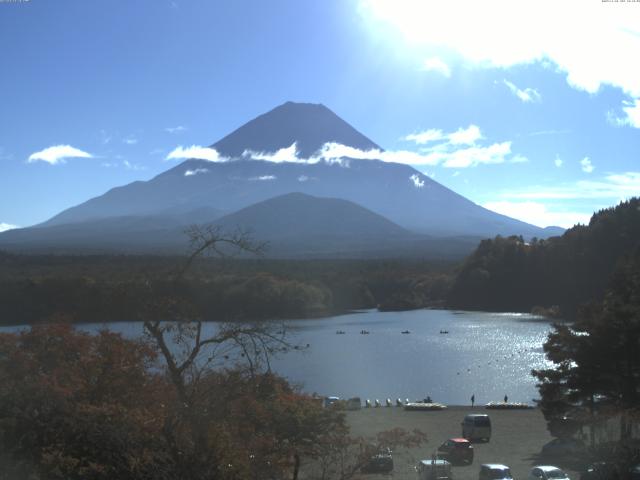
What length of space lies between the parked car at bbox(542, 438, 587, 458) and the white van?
1.77m

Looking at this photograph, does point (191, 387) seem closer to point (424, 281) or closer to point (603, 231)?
point (603, 231)

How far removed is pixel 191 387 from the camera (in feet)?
18.3

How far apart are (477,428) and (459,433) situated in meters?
0.95

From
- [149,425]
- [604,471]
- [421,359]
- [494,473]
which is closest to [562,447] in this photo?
[494,473]

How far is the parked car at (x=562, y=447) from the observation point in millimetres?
11070

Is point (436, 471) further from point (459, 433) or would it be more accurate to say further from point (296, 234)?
point (296, 234)

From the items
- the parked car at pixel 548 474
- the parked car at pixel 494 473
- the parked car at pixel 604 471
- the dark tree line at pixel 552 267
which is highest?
the dark tree line at pixel 552 267

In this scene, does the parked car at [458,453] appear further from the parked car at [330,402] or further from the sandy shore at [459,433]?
the parked car at [330,402]

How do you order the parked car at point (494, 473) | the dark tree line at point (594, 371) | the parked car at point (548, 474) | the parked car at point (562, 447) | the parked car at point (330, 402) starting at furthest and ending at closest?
1. the parked car at point (562, 447)
2. the dark tree line at point (594, 371)
3. the parked car at point (494, 473)
4. the parked car at point (548, 474)
5. the parked car at point (330, 402)

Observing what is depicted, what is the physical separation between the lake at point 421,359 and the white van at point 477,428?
10.3 feet

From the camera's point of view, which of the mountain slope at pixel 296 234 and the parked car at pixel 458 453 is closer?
the parked car at pixel 458 453

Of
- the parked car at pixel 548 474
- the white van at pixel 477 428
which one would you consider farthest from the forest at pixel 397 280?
the parked car at pixel 548 474

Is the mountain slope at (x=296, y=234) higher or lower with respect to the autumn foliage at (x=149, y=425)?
higher

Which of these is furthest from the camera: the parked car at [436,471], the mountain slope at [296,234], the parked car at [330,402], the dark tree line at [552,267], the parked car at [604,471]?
the mountain slope at [296,234]
